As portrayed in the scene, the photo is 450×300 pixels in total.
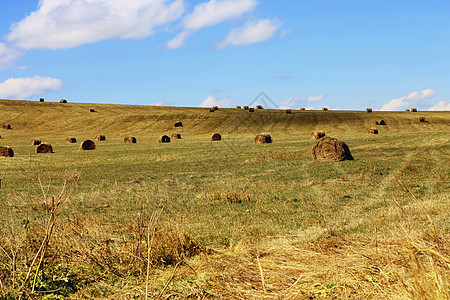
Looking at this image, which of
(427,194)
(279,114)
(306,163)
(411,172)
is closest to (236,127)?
(279,114)

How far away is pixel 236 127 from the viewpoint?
6294 centimetres

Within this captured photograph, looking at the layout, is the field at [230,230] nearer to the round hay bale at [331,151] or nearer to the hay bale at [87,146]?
the round hay bale at [331,151]

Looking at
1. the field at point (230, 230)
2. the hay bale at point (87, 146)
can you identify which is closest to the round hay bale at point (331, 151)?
the field at point (230, 230)

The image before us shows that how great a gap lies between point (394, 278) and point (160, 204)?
339 inches

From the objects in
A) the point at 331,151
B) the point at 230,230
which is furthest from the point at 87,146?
the point at 230,230

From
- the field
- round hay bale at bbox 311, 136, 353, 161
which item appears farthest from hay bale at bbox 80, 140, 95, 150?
round hay bale at bbox 311, 136, 353, 161

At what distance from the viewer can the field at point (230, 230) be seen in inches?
179

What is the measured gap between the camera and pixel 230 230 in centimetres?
888

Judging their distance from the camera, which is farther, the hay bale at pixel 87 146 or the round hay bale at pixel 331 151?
the hay bale at pixel 87 146

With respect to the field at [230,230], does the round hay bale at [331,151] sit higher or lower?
higher

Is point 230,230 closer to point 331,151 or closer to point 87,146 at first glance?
point 331,151

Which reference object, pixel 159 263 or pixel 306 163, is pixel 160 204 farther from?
pixel 306 163

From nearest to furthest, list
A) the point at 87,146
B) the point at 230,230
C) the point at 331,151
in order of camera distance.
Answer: the point at 230,230, the point at 331,151, the point at 87,146

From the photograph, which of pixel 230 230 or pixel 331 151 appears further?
pixel 331 151
